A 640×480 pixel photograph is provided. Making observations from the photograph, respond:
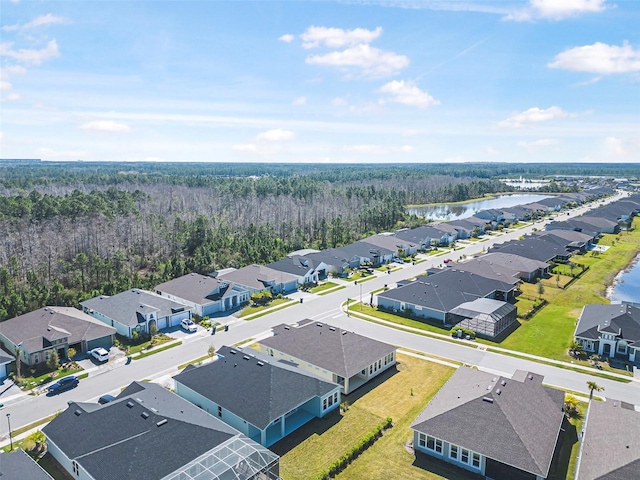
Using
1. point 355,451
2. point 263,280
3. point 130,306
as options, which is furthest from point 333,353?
point 263,280

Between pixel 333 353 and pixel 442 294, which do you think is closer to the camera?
pixel 333 353

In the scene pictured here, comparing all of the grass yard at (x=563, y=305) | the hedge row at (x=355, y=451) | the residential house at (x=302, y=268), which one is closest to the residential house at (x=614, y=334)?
the grass yard at (x=563, y=305)

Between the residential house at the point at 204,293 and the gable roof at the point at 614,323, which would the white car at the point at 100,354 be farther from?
the gable roof at the point at 614,323

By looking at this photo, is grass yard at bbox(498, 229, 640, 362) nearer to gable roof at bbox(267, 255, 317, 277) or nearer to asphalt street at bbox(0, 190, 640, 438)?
asphalt street at bbox(0, 190, 640, 438)

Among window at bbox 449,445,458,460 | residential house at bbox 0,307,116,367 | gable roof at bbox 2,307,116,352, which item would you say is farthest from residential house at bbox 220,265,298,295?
window at bbox 449,445,458,460

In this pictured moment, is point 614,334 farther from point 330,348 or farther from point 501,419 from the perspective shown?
point 330,348

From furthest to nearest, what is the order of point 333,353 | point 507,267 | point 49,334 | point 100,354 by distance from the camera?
point 507,267 < point 49,334 < point 100,354 < point 333,353

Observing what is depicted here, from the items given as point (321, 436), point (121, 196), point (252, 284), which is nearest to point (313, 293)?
point (252, 284)
